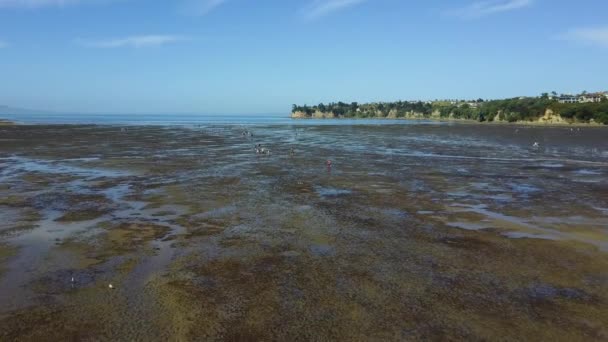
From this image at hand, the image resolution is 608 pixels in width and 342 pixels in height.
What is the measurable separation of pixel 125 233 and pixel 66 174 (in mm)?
15262

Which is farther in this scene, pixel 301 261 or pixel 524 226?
pixel 524 226

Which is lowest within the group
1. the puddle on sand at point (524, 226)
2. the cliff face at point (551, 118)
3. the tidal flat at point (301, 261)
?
the cliff face at point (551, 118)

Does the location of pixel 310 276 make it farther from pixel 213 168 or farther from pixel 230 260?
pixel 213 168

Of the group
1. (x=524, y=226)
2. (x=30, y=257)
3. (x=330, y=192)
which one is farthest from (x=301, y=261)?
(x=330, y=192)

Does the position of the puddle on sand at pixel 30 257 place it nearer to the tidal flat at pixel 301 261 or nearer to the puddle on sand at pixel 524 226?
the tidal flat at pixel 301 261

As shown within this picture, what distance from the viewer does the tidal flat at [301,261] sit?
25.0ft

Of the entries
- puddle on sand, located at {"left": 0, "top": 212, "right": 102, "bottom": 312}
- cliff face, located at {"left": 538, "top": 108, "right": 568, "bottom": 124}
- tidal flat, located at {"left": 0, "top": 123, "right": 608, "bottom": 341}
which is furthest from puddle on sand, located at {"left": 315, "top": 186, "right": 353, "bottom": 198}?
cliff face, located at {"left": 538, "top": 108, "right": 568, "bottom": 124}

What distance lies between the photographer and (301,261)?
10875 millimetres

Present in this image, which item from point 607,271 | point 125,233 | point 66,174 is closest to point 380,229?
point 607,271

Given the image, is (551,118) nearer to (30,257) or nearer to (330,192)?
(330,192)

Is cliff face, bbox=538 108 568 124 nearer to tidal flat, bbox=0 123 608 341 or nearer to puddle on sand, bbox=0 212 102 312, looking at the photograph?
tidal flat, bbox=0 123 608 341

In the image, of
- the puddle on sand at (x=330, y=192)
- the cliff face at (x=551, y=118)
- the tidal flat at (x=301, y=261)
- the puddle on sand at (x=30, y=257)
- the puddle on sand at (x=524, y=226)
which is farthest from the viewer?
the cliff face at (x=551, y=118)

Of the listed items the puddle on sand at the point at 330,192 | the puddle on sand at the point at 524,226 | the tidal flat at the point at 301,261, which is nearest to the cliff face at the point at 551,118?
the tidal flat at the point at 301,261

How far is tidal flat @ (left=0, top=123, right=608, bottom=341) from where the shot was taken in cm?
762
